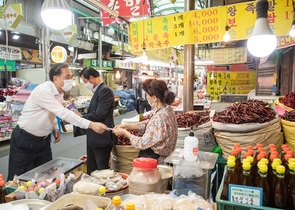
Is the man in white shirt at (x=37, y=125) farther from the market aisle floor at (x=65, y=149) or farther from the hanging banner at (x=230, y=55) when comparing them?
the hanging banner at (x=230, y=55)

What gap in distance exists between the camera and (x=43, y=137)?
2.96 m

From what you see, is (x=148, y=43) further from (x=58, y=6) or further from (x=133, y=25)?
(x=58, y=6)

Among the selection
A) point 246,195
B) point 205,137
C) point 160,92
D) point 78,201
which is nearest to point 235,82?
point 205,137

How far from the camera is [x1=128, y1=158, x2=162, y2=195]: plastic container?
Answer: 58.4 inches

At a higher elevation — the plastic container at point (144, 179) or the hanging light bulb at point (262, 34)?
the hanging light bulb at point (262, 34)

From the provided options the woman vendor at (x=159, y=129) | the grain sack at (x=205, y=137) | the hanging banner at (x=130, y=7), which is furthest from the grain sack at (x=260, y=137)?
the hanging banner at (x=130, y=7)

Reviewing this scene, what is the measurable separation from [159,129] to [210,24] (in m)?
2.83

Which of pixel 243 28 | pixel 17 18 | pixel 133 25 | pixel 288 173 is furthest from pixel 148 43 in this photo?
pixel 288 173

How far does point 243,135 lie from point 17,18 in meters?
6.45

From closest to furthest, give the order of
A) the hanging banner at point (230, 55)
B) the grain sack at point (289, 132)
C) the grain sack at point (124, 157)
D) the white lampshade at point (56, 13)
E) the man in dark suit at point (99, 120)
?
the grain sack at point (289, 132) → the white lampshade at point (56, 13) → the grain sack at point (124, 157) → the man in dark suit at point (99, 120) → the hanging banner at point (230, 55)

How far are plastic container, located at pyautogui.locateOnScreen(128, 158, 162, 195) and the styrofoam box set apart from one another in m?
0.27

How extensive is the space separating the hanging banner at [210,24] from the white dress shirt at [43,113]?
272 cm

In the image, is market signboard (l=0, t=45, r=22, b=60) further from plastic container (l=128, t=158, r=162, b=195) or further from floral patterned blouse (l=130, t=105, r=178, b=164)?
plastic container (l=128, t=158, r=162, b=195)

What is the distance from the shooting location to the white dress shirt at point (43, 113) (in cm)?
279
